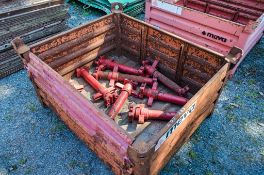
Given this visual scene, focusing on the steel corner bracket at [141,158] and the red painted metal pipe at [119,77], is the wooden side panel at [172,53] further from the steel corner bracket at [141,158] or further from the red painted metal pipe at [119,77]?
the steel corner bracket at [141,158]

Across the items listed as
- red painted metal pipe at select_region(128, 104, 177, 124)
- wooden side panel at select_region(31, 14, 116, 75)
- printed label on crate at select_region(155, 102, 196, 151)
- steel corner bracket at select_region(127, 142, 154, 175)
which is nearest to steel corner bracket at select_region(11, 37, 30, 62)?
wooden side panel at select_region(31, 14, 116, 75)

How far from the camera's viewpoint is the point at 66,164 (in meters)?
3.50

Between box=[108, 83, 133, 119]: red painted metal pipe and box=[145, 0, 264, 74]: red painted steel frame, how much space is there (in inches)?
70.5

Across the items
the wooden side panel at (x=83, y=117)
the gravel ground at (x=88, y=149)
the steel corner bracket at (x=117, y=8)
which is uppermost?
the steel corner bracket at (x=117, y=8)

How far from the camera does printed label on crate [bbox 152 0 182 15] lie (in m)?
4.67

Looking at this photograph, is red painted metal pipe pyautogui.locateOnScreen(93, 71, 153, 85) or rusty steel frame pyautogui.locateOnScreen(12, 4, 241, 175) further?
red painted metal pipe pyautogui.locateOnScreen(93, 71, 153, 85)

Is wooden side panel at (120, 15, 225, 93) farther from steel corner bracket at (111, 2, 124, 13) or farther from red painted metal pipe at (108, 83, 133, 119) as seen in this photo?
red painted metal pipe at (108, 83, 133, 119)

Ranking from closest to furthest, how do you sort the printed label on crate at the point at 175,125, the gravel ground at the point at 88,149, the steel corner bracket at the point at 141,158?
the steel corner bracket at the point at 141,158, the printed label on crate at the point at 175,125, the gravel ground at the point at 88,149

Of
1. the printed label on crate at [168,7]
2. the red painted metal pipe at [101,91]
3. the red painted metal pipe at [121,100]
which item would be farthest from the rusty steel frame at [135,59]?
the printed label on crate at [168,7]

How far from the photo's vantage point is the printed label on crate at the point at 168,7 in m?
4.67

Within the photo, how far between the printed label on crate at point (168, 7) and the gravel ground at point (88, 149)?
77.8 inches

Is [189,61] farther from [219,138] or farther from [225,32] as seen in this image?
[219,138]

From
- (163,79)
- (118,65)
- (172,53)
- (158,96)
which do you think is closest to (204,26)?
(172,53)

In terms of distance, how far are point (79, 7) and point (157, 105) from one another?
5481 millimetres
